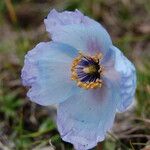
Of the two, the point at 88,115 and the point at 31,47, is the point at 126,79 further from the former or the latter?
the point at 31,47

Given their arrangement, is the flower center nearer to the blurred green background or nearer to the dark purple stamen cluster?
the dark purple stamen cluster

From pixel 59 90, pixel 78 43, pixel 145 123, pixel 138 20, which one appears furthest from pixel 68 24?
pixel 138 20

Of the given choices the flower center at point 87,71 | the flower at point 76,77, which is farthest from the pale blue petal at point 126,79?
the flower center at point 87,71

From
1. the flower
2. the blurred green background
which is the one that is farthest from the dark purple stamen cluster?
the blurred green background

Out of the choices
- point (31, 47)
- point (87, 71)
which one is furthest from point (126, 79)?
point (31, 47)

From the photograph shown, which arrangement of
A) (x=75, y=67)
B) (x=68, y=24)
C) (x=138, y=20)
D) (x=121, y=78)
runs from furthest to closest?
(x=138, y=20) → (x=75, y=67) → (x=68, y=24) → (x=121, y=78)

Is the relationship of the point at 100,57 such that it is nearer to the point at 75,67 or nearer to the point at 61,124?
the point at 75,67
